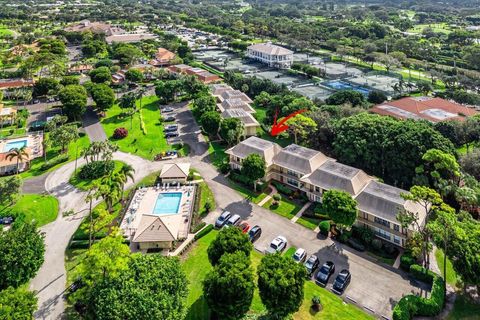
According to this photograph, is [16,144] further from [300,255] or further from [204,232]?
[300,255]

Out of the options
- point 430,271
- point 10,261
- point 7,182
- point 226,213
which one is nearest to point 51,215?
point 7,182

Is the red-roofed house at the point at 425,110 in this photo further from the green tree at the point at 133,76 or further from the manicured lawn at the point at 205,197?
the green tree at the point at 133,76

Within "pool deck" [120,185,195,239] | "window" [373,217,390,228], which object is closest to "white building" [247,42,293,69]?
"pool deck" [120,185,195,239]

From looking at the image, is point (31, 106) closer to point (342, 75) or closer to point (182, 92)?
point (182, 92)

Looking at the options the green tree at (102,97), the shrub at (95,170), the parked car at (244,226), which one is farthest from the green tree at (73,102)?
the parked car at (244,226)

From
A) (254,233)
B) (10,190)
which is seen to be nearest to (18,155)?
(10,190)
